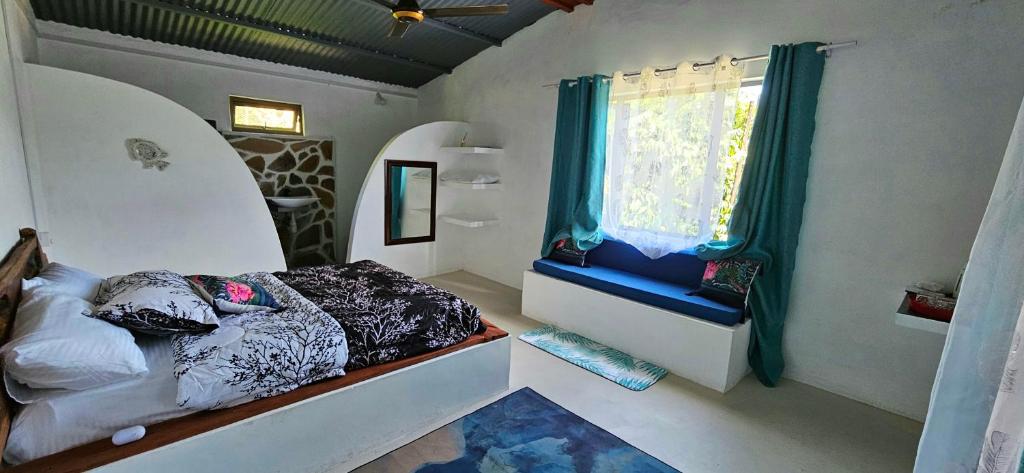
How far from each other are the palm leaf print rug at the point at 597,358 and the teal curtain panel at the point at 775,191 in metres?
0.75

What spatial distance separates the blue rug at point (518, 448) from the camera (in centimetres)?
199

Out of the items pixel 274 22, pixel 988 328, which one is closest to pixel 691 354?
pixel 988 328

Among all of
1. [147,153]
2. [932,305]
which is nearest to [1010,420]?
[932,305]

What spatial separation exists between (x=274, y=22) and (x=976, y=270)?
465 cm

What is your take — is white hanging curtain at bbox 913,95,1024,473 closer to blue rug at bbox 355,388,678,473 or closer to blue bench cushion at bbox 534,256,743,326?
blue rug at bbox 355,388,678,473

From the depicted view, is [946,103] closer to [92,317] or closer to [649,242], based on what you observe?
[649,242]

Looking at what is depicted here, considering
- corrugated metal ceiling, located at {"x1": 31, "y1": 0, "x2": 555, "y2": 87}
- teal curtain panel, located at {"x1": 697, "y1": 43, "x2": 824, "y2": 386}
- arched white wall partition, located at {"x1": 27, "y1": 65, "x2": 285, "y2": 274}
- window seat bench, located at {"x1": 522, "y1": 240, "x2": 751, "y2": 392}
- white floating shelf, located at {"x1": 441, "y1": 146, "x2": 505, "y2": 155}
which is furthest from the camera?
white floating shelf, located at {"x1": 441, "y1": 146, "x2": 505, "y2": 155}

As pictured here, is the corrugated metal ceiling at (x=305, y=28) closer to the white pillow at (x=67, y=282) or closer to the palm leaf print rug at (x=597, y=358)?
the white pillow at (x=67, y=282)

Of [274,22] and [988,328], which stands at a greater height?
[274,22]

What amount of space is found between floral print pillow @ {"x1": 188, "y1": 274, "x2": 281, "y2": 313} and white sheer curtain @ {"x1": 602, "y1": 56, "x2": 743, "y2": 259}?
8.72 ft

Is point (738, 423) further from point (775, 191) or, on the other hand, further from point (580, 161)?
point (580, 161)

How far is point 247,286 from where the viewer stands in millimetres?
2176

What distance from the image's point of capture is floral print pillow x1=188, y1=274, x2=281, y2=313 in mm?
2021

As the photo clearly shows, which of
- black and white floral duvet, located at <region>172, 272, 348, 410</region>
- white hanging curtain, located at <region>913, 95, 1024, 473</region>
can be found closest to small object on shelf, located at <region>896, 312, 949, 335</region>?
white hanging curtain, located at <region>913, 95, 1024, 473</region>
